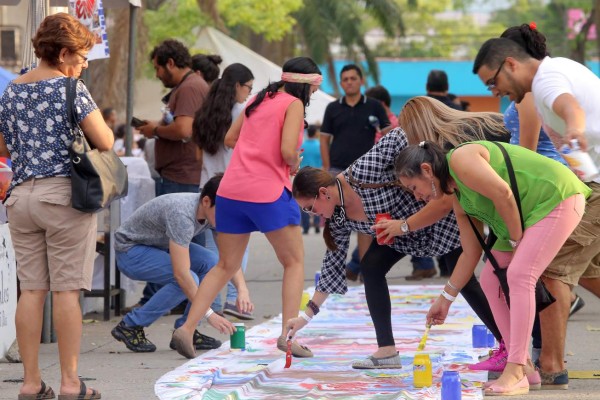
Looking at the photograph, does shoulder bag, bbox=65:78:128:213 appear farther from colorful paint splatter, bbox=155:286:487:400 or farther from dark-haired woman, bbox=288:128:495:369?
dark-haired woman, bbox=288:128:495:369

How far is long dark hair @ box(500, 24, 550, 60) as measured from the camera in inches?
225

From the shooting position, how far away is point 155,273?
7.75 metres

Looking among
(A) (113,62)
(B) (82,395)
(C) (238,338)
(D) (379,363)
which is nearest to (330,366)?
(D) (379,363)

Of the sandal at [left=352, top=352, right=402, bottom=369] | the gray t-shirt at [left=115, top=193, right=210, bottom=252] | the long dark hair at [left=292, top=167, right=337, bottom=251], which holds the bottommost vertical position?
the sandal at [left=352, top=352, right=402, bottom=369]

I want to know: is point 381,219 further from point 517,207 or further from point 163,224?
point 163,224

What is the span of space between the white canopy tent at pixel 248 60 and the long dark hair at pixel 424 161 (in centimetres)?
1653

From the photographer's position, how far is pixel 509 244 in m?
5.96

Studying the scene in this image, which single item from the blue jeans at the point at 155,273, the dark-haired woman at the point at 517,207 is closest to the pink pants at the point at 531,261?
the dark-haired woman at the point at 517,207

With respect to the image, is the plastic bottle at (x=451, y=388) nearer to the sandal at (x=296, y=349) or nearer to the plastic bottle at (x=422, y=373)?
the plastic bottle at (x=422, y=373)

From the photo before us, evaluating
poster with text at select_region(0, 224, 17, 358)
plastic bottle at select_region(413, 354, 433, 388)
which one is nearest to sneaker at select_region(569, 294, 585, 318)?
plastic bottle at select_region(413, 354, 433, 388)

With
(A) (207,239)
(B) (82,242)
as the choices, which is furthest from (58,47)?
(A) (207,239)

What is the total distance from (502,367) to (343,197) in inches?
50.6

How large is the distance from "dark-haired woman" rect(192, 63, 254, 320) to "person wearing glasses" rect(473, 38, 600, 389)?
10.6ft

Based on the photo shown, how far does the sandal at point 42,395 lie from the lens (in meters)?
5.78
